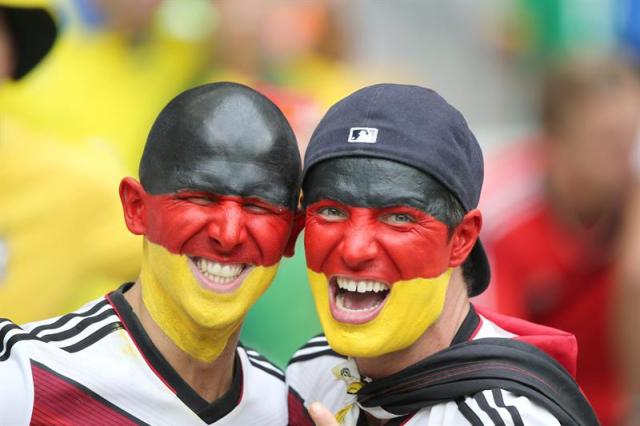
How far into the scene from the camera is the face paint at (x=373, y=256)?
13.9 ft

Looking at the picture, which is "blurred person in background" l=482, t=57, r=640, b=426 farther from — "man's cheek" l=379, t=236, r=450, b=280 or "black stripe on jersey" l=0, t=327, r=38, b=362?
"black stripe on jersey" l=0, t=327, r=38, b=362

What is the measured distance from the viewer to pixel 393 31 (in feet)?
33.1

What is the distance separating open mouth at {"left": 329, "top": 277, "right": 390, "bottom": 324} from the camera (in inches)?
169

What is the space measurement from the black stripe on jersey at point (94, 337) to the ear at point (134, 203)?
11.7 inches

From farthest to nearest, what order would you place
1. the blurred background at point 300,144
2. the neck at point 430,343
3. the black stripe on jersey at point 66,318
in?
the blurred background at point 300,144 < the neck at point 430,343 < the black stripe on jersey at point 66,318

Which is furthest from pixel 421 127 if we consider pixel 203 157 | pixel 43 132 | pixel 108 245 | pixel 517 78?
pixel 517 78

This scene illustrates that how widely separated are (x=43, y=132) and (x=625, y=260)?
2.60 meters

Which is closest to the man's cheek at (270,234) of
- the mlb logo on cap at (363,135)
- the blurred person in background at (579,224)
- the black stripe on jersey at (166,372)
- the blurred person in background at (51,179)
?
the mlb logo on cap at (363,135)

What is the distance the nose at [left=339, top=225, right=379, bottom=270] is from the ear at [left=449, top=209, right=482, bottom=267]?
283 mm

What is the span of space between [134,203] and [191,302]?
1.22ft

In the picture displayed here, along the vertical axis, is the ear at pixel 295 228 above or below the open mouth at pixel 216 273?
above

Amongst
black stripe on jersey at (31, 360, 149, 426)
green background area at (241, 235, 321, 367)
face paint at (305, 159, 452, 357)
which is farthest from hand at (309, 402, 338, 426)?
green background area at (241, 235, 321, 367)

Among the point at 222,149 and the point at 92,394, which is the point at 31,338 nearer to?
the point at 92,394

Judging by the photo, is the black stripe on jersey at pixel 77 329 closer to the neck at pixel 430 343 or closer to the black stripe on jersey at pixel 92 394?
the black stripe on jersey at pixel 92 394
